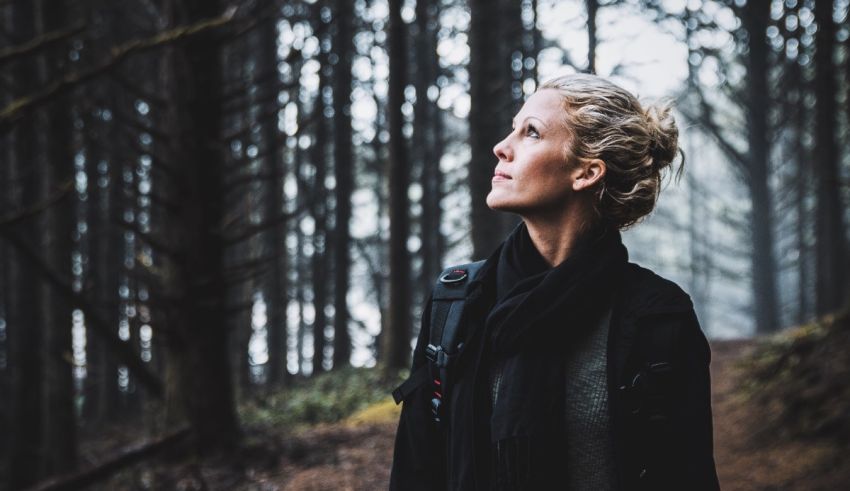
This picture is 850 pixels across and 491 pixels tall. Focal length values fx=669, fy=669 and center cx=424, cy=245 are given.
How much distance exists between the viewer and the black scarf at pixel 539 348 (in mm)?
1943

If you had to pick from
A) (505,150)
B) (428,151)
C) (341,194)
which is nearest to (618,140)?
(505,150)

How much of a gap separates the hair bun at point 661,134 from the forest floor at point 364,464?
4.64 meters

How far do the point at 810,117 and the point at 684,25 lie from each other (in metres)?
6.44

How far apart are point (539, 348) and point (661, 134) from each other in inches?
33.4

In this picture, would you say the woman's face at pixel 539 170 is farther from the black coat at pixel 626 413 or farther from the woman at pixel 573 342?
the black coat at pixel 626 413

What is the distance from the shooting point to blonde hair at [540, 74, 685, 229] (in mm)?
2189

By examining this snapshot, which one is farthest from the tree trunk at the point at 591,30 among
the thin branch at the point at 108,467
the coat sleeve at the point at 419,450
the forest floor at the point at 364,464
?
the coat sleeve at the point at 419,450

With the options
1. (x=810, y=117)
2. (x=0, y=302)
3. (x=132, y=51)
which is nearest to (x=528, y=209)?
(x=132, y=51)

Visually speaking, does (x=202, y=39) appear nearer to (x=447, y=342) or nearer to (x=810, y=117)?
(x=447, y=342)

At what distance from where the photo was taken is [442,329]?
2260 mm

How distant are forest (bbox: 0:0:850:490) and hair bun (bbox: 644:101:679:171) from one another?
28 centimetres

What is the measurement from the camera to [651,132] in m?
2.24

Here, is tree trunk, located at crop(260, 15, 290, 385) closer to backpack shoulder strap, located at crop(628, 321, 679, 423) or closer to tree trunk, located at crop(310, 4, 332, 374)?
tree trunk, located at crop(310, 4, 332, 374)

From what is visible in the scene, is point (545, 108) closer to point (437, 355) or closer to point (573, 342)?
point (573, 342)
